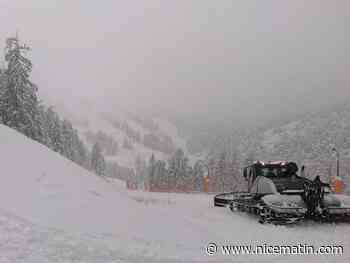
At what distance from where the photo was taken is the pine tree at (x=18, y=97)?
35.8 meters

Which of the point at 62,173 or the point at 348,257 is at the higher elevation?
the point at 62,173

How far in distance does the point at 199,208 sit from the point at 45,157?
629 centimetres

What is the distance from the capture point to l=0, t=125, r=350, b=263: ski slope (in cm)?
711

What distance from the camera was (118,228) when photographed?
851 centimetres

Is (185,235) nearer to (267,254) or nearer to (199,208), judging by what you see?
(267,254)

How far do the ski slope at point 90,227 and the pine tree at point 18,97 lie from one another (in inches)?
987

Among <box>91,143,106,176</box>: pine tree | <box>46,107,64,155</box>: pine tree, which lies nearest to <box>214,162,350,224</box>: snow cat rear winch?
<box>46,107,64,155</box>: pine tree

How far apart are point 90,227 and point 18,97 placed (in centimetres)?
3092

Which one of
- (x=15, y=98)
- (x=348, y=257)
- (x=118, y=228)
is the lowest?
(x=348, y=257)

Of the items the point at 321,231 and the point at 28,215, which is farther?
the point at 321,231

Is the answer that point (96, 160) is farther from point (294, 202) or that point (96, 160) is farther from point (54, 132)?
point (294, 202)

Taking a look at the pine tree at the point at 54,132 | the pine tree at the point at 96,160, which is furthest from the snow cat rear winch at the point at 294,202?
the pine tree at the point at 96,160

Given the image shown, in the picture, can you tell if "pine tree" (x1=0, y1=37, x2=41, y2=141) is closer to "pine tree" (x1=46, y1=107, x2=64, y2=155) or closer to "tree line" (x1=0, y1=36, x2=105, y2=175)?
"tree line" (x1=0, y1=36, x2=105, y2=175)

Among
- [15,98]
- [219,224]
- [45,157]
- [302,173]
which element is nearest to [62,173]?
[45,157]
